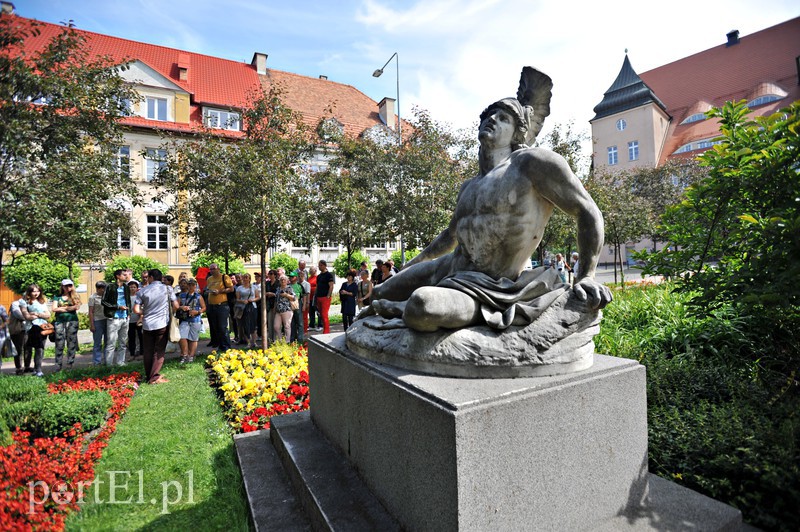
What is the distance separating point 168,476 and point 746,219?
5.24 m

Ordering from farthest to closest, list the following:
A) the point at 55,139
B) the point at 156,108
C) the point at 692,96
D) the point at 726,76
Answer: the point at 692,96 < the point at 726,76 < the point at 156,108 < the point at 55,139

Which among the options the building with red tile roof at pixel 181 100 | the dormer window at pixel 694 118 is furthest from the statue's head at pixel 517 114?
the dormer window at pixel 694 118

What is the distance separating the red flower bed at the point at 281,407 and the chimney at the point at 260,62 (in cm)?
2947

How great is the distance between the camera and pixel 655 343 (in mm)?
5164

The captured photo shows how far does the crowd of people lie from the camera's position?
689cm

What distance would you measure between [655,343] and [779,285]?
2.21m

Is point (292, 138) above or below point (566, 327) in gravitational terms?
above

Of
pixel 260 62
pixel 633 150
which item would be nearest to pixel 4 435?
pixel 260 62

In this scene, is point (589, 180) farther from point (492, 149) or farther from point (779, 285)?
point (492, 149)

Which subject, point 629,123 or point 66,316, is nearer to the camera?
point 66,316

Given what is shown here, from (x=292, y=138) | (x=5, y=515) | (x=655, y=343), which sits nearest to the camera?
(x=5, y=515)

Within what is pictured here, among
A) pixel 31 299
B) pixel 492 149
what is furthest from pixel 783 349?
pixel 31 299

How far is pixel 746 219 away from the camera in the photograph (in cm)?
351

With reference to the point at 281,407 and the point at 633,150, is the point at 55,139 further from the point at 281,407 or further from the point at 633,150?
the point at 633,150
